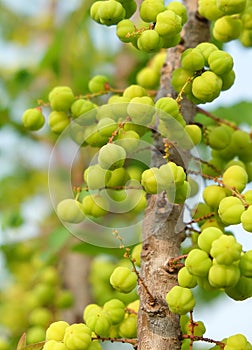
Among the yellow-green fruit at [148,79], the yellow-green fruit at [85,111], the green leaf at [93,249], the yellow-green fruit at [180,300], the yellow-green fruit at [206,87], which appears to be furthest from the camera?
the green leaf at [93,249]

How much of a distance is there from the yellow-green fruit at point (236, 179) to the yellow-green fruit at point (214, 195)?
3cm

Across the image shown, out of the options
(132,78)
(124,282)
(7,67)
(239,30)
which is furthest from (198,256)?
(7,67)

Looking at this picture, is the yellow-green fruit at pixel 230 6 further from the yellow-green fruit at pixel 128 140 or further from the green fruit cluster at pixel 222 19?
the yellow-green fruit at pixel 128 140

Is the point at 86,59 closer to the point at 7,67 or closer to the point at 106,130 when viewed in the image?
the point at 7,67

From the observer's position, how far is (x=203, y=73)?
199 centimetres

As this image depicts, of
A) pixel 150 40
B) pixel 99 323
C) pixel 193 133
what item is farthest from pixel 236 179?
pixel 99 323

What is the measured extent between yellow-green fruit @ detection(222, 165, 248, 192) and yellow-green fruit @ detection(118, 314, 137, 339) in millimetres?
522

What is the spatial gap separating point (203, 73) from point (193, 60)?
51 mm

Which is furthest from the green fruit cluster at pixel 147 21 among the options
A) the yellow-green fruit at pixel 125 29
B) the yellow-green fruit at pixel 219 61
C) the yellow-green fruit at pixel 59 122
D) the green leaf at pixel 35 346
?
the green leaf at pixel 35 346

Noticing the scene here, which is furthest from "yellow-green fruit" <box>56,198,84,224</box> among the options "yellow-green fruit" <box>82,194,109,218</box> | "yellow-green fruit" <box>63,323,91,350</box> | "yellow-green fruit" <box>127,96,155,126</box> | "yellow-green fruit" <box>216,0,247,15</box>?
"yellow-green fruit" <box>216,0,247,15</box>

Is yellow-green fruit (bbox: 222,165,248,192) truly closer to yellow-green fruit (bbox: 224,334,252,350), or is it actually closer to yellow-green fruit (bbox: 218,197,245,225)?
yellow-green fruit (bbox: 218,197,245,225)

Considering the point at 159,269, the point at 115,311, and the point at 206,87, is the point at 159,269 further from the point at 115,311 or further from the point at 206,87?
the point at 206,87

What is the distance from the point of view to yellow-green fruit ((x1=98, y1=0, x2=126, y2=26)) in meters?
1.99

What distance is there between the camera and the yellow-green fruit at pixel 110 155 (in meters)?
1.88
